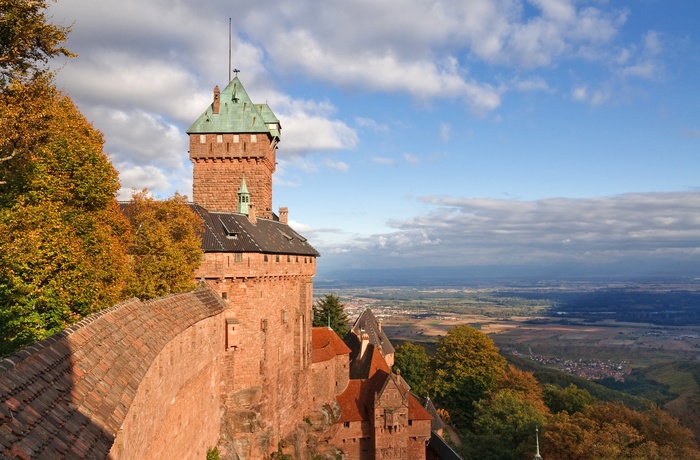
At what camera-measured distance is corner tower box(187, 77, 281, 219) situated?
37844mm

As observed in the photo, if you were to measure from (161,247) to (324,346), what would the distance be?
2092 centimetres

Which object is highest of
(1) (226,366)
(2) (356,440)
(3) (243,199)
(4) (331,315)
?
(3) (243,199)

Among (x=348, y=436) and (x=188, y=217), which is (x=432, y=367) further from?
(x=188, y=217)

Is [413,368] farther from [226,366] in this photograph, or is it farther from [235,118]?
[226,366]

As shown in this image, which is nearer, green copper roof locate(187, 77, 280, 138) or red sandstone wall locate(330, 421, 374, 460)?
green copper roof locate(187, 77, 280, 138)

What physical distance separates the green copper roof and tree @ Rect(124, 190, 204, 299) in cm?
1287

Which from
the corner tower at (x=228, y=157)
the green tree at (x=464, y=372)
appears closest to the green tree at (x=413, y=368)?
the green tree at (x=464, y=372)

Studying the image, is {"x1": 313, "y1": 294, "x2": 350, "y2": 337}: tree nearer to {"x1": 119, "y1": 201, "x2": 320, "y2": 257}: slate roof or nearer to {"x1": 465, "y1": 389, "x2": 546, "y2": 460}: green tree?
{"x1": 465, "y1": 389, "x2": 546, "y2": 460}: green tree

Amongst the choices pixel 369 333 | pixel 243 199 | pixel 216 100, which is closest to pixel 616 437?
Answer: pixel 369 333

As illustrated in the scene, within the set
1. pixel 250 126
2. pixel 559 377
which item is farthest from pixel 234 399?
pixel 559 377

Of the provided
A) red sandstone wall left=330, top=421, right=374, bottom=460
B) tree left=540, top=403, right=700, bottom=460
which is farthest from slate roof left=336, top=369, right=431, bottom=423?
tree left=540, top=403, right=700, bottom=460

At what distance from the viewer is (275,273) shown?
99.0 feet

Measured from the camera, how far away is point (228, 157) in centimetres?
3800

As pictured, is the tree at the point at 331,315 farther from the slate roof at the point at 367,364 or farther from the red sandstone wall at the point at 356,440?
the red sandstone wall at the point at 356,440
